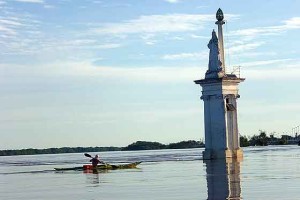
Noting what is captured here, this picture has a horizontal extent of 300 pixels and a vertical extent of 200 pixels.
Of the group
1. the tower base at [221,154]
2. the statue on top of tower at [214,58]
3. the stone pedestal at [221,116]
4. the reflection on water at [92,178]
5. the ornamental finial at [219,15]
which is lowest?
the reflection on water at [92,178]

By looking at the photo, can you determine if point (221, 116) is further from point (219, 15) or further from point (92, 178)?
point (92, 178)

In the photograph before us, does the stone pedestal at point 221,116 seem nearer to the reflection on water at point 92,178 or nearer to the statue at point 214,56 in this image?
the statue at point 214,56

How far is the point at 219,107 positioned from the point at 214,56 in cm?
411

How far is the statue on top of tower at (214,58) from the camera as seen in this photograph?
52.1m

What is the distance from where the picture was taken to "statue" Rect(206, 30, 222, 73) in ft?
171

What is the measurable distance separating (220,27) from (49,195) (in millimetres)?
33934

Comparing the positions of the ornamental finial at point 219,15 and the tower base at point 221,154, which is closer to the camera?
the tower base at point 221,154

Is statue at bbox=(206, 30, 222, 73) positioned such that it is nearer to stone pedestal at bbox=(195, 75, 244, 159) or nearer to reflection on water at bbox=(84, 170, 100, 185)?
stone pedestal at bbox=(195, 75, 244, 159)

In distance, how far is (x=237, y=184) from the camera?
22.8 meters

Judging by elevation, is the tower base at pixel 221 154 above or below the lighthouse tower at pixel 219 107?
below

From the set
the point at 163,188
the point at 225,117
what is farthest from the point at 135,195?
the point at 225,117

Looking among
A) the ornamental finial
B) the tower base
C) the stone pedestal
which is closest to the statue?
the stone pedestal

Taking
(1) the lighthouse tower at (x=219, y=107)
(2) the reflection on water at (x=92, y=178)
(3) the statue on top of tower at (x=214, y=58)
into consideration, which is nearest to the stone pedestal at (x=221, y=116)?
(1) the lighthouse tower at (x=219, y=107)

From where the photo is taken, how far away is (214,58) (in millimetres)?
52469
